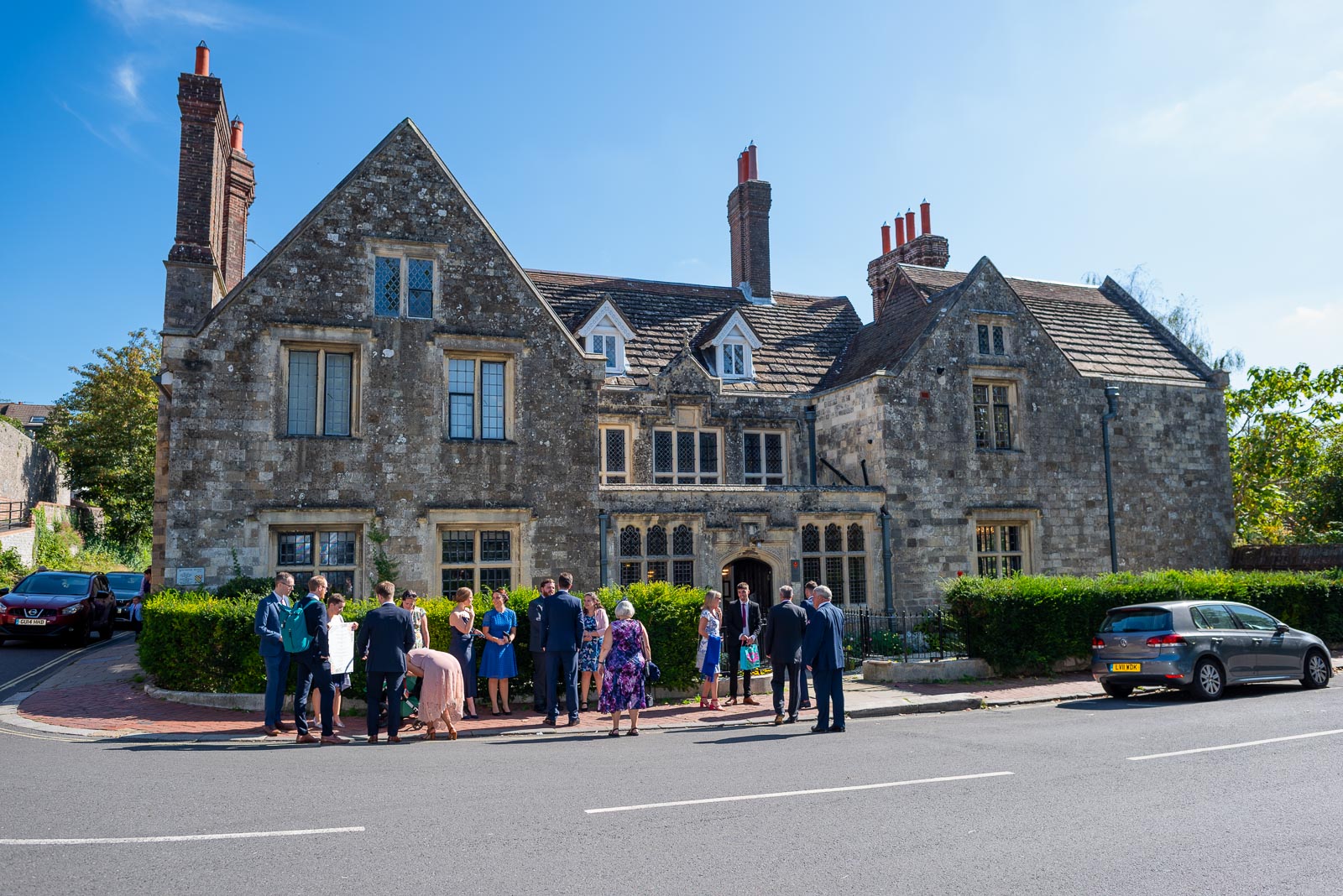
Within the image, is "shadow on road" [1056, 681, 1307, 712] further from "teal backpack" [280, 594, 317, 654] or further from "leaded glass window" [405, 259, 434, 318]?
"leaded glass window" [405, 259, 434, 318]

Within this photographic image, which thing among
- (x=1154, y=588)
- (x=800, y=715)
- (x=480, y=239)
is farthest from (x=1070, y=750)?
(x=480, y=239)

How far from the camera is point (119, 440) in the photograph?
138 feet

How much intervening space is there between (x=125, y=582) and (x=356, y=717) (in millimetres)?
18394

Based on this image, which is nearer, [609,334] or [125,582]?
[609,334]

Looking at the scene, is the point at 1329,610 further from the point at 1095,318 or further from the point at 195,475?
the point at 195,475

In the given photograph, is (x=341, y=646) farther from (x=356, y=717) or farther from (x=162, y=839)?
(x=162, y=839)

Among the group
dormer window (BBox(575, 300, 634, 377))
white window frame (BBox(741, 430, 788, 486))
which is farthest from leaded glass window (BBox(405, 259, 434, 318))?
white window frame (BBox(741, 430, 788, 486))

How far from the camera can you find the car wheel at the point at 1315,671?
611 inches

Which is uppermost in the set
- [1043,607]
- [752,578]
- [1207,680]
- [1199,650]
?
[752,578]

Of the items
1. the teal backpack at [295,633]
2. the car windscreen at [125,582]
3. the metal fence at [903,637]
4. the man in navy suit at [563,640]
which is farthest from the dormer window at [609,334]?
the car windscreen at [125,582]

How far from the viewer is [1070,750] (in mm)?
10094

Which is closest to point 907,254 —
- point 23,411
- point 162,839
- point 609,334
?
point 609,334

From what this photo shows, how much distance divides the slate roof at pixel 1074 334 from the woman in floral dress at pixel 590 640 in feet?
41.3

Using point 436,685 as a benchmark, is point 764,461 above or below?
above
